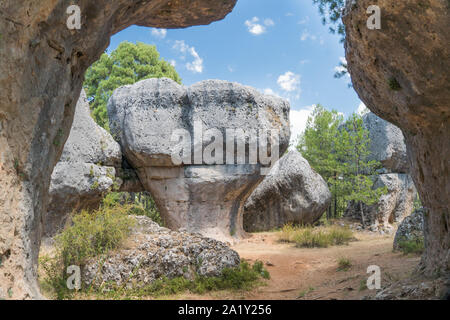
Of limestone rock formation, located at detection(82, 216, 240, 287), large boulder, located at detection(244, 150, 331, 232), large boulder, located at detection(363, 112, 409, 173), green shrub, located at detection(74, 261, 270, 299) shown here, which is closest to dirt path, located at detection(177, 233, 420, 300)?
green shrub, located at detection(74, 261, 270, 299)

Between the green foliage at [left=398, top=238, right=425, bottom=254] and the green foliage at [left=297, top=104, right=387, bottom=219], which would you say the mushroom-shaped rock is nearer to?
the green foliage at [left=398, top=238, right=425, bottom=254]

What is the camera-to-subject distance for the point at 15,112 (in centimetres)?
365

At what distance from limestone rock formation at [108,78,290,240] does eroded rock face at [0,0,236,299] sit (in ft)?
21.7

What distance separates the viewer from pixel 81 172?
8.83 metres

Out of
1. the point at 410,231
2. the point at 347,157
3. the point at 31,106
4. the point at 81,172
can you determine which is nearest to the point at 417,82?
the point at 31,106

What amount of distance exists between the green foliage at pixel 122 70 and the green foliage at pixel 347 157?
30.5 ft

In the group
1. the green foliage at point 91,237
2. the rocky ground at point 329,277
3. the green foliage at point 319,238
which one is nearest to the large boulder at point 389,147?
the green foliage at point 319,238

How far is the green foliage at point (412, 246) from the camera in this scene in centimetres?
760

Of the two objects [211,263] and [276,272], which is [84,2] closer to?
[211,263]

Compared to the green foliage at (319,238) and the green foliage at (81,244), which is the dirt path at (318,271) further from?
the green foliage at (81,244)

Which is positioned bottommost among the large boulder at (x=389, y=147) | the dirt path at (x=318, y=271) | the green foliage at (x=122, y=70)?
the dirt path at (x=318, y=271)

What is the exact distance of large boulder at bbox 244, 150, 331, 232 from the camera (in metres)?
15.5
